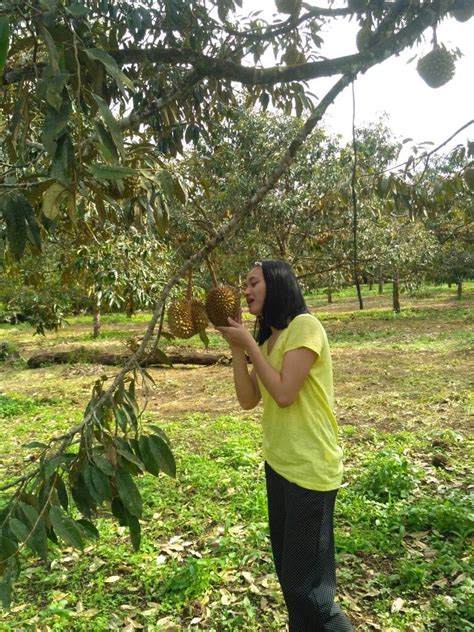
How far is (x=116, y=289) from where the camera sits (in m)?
4.84

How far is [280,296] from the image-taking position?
5.99ft

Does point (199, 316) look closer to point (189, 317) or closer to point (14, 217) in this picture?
point (189, 317)

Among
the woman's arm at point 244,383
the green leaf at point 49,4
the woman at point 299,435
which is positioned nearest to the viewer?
the green leaf at point 49,4

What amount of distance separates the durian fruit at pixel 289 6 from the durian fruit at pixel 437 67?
63 centimetres

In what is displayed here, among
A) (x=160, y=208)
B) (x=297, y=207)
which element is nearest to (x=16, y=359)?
(x=297, y=207)

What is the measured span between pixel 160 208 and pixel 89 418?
705 millimetres

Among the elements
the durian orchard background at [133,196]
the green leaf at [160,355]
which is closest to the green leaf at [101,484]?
the durian orchard background at [133,196]

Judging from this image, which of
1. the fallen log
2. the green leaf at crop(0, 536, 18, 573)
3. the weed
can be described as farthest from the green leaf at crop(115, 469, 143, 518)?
the fallen log

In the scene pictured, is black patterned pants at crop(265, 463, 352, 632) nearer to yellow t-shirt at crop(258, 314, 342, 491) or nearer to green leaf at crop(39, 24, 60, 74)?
yellow t-shirt at crop(258, 314, 342, 491)

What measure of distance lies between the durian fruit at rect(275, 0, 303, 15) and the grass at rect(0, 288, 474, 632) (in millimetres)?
2337

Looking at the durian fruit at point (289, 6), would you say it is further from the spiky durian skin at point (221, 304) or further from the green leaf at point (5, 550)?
the green leaf at point (5, 550)

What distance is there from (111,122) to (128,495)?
2.62 ft

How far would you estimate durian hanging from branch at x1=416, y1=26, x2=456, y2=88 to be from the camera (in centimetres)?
239

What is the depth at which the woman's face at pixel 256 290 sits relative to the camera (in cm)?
181
